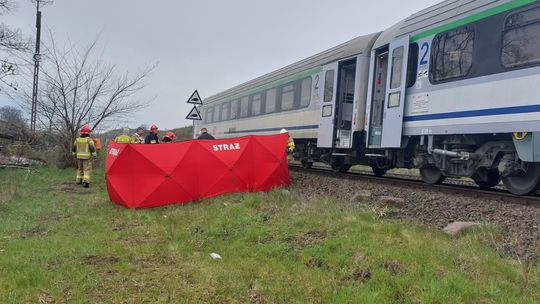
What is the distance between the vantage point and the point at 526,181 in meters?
7.72

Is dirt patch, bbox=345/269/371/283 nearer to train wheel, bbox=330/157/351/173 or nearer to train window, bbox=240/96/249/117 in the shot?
train wheel, bbox=330/157/351/173

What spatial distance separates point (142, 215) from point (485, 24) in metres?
6.46

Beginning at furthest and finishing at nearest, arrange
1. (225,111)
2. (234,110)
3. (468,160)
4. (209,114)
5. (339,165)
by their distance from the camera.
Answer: (209,114) → (225,111) → (234,110) → (339,165) → (468,160)

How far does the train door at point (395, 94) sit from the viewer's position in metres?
9.62

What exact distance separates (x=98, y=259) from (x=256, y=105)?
568 inches

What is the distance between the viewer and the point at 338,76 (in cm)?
1260

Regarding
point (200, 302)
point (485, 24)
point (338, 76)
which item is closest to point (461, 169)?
point (485, 24)

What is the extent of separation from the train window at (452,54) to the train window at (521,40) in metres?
0.76

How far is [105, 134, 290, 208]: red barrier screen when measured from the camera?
872 cm

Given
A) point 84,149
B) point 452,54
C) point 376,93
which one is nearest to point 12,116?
point 84,149

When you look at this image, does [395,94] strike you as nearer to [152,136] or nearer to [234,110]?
[152,136]

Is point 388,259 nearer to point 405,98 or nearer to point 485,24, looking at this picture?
point 485,24

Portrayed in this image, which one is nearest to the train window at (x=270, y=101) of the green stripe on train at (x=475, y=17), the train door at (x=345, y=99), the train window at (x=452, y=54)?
the train door at (x=345, y=99)

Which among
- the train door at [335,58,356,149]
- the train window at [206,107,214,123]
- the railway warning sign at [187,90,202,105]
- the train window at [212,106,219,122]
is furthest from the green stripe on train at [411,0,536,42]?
the train window at [206,107,214,123]
